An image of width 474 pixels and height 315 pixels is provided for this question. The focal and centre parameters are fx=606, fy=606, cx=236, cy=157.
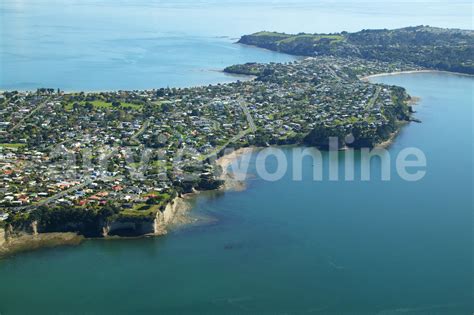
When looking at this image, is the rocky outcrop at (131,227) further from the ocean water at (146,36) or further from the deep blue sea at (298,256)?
the ocean water at (146,36)

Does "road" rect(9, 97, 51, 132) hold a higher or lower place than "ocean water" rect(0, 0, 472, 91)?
lower

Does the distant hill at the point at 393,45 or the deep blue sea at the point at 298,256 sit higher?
the distant hill at the point at 393,45

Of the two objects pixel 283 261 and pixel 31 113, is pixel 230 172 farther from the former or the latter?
pixel 31 113

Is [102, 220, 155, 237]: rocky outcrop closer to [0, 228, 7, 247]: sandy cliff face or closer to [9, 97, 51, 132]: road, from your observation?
[0, 228, 7, 247]: sandy cliff face

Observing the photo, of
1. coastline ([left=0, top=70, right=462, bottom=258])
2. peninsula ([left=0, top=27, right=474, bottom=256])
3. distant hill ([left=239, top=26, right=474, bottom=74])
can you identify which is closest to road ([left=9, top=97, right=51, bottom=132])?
peninsula ([left=0, top=27, right=474, bottom=256])

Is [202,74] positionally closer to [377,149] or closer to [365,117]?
[365,117]

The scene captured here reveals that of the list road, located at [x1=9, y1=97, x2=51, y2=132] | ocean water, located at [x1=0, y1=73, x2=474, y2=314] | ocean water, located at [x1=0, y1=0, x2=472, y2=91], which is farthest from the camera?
ocean water, located at [x1=0, y1=0, x2=472, y2=91]

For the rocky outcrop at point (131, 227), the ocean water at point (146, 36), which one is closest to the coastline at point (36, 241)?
the rocky outcrop at point (131, 227)
